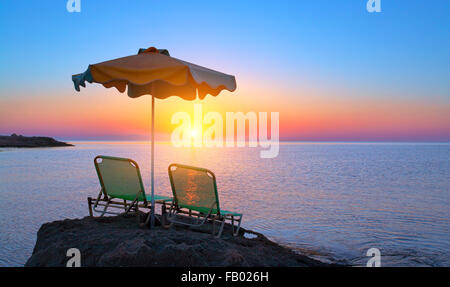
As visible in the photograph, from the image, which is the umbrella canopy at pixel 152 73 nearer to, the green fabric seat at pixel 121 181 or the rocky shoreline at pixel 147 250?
the green fabric seat at pixel 121 181

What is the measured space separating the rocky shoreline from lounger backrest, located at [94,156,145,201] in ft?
2.43

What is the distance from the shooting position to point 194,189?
4.89 meters

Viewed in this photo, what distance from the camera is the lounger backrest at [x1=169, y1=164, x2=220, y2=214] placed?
15.5 feet

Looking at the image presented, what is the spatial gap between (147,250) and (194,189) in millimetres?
1543

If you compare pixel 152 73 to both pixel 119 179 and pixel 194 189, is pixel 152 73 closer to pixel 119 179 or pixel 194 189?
pixel 194 189

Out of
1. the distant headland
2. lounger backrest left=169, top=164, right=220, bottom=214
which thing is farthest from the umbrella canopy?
the distant headland

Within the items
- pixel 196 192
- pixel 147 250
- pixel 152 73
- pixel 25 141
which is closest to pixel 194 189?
pixel 196 192

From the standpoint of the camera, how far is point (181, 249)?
3.46 m

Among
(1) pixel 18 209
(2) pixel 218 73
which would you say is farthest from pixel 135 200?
(1) pixel 18 209

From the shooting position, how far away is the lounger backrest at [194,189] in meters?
4.72

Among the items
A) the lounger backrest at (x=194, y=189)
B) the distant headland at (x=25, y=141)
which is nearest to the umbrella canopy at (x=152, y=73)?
the lounger backrest at (x=194, y=189)

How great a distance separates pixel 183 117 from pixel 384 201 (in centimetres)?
731

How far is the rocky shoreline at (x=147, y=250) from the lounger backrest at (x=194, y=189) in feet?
2.01
